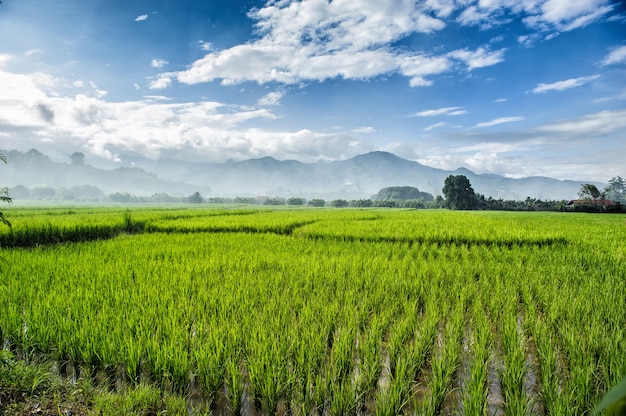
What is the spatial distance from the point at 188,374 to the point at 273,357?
0.72 metres

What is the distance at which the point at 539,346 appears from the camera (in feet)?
10.7

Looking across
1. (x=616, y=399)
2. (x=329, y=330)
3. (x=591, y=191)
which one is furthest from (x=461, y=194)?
(x=616, y=399)

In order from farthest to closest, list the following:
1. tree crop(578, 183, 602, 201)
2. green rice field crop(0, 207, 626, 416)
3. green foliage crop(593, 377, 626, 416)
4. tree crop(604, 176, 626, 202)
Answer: tree crop(604, 176, 626, 202)
tree crop(578, 183, 602, 201)
green rice field crop(0, 207, 626, 416)
green foliage crop(593, 377, 626, 416)

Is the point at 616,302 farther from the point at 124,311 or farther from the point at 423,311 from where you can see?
the point at 124,311

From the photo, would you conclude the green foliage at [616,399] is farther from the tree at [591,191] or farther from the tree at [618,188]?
the tree at [618,188]

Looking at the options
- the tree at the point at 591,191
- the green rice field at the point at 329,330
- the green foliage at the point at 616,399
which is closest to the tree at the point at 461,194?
the tree at the point at 591,191

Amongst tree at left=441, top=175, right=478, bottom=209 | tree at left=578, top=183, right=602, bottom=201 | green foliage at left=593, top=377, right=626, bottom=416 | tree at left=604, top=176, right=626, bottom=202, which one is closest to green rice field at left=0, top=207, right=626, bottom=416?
green foliage at left=593, top=377, right=626, bottom=416

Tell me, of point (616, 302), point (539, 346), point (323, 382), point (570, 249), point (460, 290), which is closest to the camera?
point (323, 382)

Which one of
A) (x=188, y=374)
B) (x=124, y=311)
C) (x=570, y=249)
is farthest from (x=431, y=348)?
(x=570, y=249)

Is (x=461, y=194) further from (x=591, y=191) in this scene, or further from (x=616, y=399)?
(x=616, y=399)

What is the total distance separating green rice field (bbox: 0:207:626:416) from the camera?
2.67m

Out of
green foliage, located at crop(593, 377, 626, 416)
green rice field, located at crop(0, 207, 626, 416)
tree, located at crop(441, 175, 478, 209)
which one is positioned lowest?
green rice field, located at crop(0, 207, 626, 416)

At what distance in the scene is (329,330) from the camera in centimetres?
367

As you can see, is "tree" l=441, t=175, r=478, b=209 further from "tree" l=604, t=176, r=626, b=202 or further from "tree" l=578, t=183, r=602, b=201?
"tree" l=604, t=176, r=626, b=202
